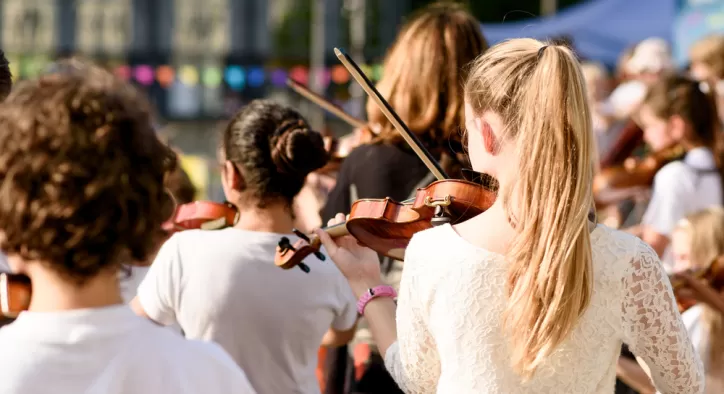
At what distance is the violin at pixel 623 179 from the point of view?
6.00 m

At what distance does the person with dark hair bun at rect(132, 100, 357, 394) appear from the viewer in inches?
124

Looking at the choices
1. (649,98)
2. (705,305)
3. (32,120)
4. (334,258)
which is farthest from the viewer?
(649,98)

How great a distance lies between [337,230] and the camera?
118 inches

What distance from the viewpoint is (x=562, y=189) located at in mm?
2221

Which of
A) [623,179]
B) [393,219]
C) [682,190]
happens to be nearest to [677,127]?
[682,190]

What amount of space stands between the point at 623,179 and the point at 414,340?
4172 mm

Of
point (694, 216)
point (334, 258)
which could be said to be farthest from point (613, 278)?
point (694, 216)

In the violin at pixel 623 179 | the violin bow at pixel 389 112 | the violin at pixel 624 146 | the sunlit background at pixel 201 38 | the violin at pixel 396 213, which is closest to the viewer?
the violin at pixel 396 213

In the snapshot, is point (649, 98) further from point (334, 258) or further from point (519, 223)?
point (519, 223)

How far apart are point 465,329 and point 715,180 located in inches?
134

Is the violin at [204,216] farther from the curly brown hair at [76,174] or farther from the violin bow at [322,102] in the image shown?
the curly brown hair at [76,174]

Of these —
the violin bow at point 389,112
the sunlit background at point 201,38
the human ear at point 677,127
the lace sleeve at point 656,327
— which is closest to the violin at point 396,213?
the violin bow at point 389,112

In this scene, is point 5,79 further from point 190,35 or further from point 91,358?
point 190,35

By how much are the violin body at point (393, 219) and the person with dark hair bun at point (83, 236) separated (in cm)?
109
